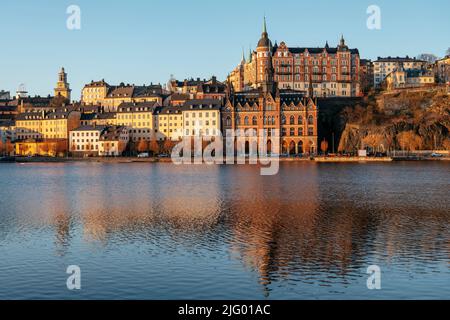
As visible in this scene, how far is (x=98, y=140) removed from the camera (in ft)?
410

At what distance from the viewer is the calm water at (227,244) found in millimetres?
20484

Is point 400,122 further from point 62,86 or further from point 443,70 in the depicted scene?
point 62,86

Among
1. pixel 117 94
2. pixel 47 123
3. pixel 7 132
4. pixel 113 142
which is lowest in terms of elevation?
pixel 113 142

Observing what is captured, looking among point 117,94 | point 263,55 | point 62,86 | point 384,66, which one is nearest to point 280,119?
point 263,55

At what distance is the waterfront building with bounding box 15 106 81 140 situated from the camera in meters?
134

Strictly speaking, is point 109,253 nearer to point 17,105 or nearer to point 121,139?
point 121,139

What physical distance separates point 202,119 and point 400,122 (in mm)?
36075

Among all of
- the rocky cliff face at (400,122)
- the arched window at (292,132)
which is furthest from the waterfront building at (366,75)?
the arched window at (292,132)

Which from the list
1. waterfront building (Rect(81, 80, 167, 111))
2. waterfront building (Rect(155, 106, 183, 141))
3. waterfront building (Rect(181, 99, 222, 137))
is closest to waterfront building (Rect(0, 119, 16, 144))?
waterfront building (Rect(81, 80, 167, 111))

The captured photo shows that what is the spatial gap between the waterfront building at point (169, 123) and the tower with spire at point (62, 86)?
61.6m

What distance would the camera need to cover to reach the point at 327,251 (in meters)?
25.5

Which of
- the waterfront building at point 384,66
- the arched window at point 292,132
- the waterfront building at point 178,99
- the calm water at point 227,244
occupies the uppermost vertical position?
the waterfront building at point 384,66

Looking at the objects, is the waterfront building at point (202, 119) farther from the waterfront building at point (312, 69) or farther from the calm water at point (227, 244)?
the calm water at point (227, 244)
